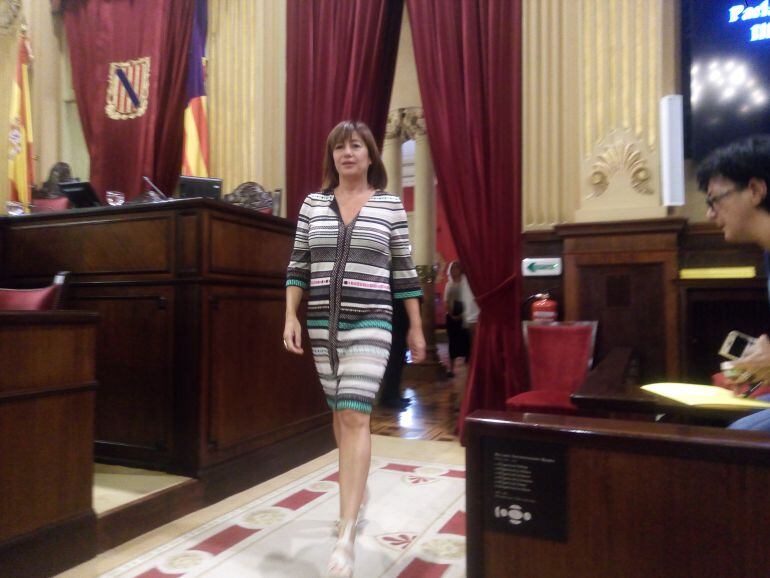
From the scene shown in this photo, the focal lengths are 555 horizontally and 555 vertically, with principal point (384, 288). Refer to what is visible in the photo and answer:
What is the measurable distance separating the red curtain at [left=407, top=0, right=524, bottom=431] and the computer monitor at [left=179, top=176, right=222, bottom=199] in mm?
1392

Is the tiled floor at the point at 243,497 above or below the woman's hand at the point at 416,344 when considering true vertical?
below

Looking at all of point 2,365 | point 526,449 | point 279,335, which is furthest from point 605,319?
point 2,365

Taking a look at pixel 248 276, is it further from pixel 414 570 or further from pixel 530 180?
pixel 530 180

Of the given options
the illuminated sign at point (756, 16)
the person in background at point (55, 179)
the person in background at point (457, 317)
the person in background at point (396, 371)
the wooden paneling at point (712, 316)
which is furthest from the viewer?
the person in background at point (457, 317)

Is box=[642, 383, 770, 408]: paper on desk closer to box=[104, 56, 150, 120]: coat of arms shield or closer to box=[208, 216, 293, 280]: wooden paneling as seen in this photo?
box=[208, 216, 293, 280]: wooden paneling

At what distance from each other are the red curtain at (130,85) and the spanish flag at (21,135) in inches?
14.1

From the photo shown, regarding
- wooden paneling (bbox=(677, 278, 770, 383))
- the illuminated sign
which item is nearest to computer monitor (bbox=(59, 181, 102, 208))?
wooden paneling (bbox=(677, 278, 770, 383))

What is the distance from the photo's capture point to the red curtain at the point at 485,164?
10.8ft

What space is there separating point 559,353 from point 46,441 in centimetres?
227

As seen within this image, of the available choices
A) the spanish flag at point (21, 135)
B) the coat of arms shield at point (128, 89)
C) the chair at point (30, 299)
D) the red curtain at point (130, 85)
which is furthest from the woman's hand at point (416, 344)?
the spanish flag at point (21, 135)

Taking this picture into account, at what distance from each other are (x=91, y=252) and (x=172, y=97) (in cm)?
233

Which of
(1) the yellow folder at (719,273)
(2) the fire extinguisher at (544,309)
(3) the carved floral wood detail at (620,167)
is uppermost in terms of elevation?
(3) the carved floral wood detail at (620,167)

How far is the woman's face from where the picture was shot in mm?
1720

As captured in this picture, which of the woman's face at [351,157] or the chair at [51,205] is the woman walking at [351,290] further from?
the chair at [51,205]
